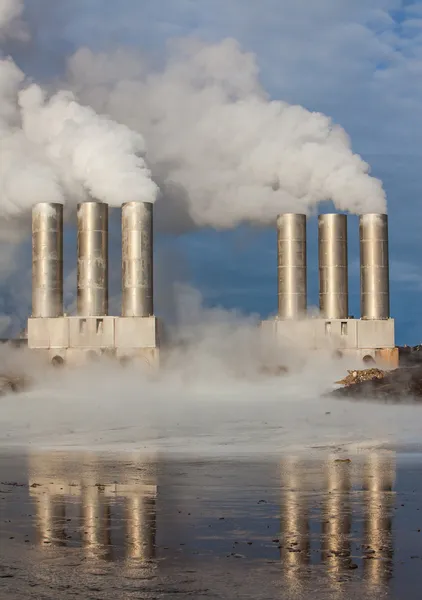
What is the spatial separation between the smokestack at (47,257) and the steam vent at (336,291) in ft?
42.4

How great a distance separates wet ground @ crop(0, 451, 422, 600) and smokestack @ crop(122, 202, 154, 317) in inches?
1663

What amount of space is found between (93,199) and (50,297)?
20.9 feet

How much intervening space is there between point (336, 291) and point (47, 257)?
1735 centimetres

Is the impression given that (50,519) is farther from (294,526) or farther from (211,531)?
(294,526)

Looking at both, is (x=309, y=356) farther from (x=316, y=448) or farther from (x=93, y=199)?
(x=316, y=448)

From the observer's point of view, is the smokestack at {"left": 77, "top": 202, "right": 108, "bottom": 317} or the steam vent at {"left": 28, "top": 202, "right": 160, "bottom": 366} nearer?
the steam vent at {"left": 28, "top": 202, "right": 160, "bottom": 366}

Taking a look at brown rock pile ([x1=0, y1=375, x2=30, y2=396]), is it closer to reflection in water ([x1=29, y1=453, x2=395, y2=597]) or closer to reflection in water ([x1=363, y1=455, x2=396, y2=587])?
reflection in water ([x1=29, y1=453, x2=395, y2=597])

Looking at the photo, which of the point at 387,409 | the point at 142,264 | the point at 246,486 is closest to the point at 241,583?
the point at 246,486

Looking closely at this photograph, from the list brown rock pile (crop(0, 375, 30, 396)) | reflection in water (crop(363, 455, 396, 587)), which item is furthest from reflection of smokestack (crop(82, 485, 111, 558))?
brown rock pile (crop(0, 375, 30, 396))

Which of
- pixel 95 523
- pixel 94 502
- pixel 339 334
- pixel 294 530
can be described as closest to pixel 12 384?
pixel 339 334

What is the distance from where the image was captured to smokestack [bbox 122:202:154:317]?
6094 centimetres

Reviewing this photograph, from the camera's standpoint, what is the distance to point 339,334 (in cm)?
6656

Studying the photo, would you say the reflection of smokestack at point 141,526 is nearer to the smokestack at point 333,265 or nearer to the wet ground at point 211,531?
the wet ground at point 211,531

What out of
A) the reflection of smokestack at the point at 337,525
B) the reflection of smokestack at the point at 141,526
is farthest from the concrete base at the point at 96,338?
the reflection of smokestack at the point at 141,526
